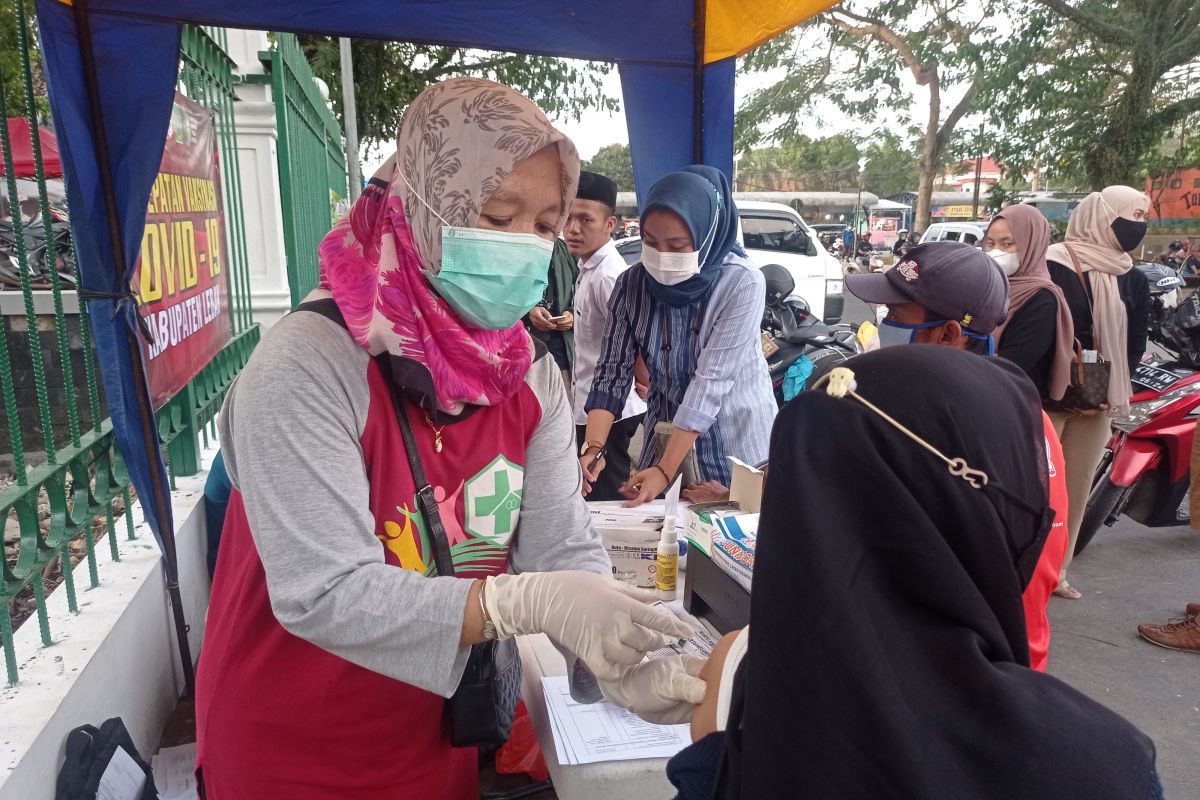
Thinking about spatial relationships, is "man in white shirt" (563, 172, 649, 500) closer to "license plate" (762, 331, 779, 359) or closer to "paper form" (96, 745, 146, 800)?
"paper form" (96, 745, 146, 800)

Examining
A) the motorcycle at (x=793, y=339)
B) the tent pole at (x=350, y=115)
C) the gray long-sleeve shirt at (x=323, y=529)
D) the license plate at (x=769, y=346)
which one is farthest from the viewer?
the tent pole at (x=350, y=115)

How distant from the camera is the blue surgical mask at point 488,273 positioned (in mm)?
1246

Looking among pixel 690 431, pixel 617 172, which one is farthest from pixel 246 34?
pixel 617 172

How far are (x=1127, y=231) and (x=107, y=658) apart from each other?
14.1 feet

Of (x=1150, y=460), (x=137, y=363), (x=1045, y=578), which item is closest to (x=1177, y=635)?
(x=1150, y=460)

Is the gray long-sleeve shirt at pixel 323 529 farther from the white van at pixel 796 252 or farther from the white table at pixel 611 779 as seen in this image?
the white van at pixel 796 252

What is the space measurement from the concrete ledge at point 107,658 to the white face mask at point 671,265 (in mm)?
1690

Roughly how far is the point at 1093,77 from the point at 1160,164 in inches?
91.1

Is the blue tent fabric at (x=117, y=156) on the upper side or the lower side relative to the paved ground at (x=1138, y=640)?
upper

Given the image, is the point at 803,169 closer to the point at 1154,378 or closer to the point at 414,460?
the point at 1154,378

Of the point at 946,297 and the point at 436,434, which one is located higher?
the point at 946,297

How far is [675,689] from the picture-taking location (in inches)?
42.3

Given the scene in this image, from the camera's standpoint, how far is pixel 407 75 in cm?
1106

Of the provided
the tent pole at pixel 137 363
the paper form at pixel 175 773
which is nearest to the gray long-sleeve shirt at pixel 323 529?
the tent pole at pixel 137 363
